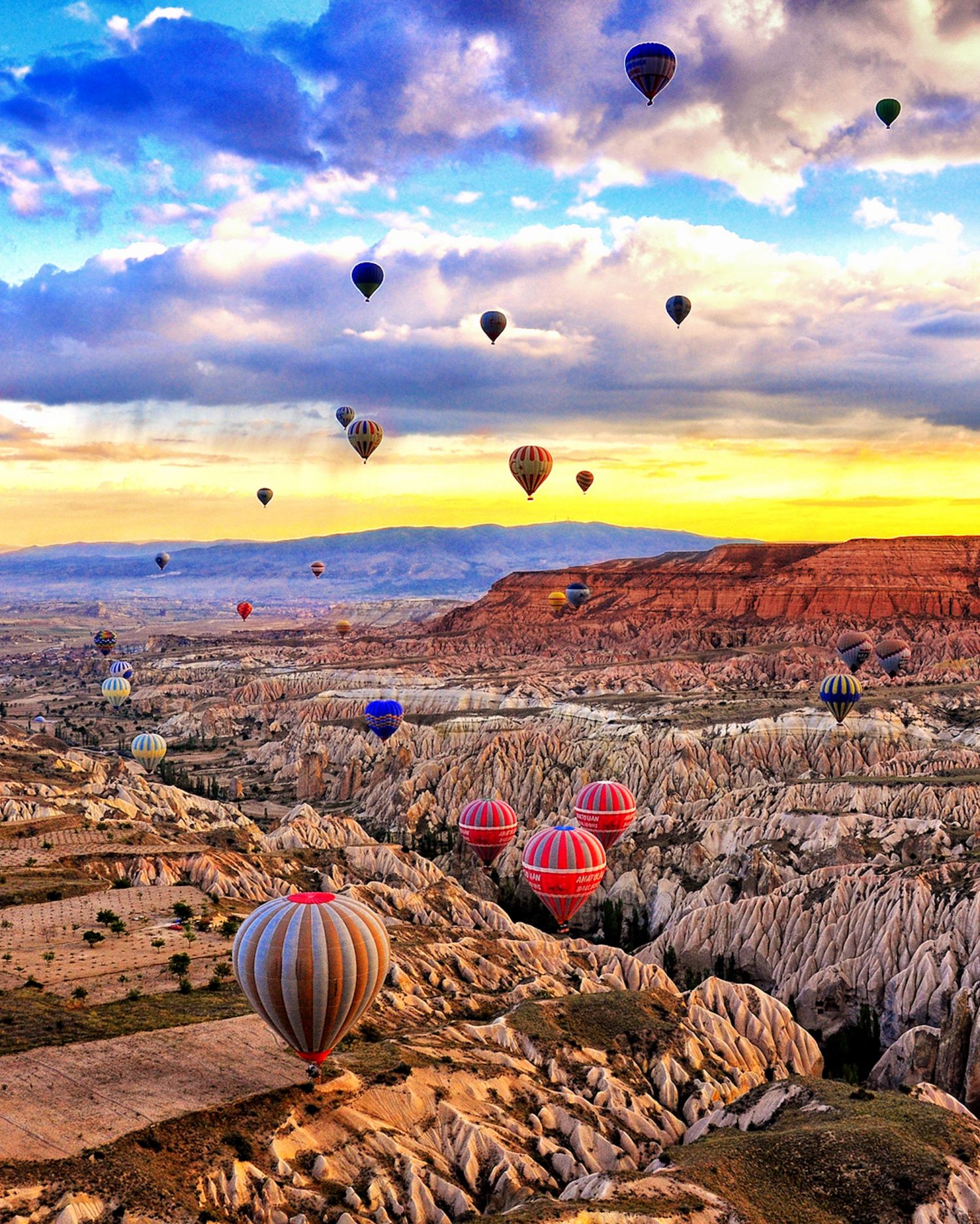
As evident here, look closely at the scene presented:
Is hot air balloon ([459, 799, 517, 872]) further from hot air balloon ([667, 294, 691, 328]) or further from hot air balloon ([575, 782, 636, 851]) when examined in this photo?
hot air balloon ([667, 294, 691, 328])

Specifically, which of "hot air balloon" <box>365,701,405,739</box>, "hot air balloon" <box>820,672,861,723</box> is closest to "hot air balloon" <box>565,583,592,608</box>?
"hot air balloon" <box>365,701,405,739</box>

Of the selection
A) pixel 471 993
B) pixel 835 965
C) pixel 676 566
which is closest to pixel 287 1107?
pixel 471 993

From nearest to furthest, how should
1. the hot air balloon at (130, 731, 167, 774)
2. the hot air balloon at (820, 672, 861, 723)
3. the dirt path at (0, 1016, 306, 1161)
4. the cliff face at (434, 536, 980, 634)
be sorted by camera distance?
the dirt path at (0, 1016, 306, 1161) → the hot air balloon at (820, 672, 861, 723) → the hot air balloon at (130, 731, 167, 774) → the cliff face at (434, 536, 980, 634)

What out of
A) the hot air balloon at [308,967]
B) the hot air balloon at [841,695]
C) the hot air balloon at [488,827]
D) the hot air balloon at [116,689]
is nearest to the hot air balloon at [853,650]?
the hot air balloon at [841,695]

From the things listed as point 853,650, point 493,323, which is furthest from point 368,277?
point 853,650

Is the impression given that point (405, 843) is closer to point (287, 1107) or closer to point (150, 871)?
point (150, 871)

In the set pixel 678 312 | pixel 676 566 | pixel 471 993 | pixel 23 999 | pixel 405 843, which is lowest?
pixel 405 843

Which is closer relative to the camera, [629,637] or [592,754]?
[592,754]

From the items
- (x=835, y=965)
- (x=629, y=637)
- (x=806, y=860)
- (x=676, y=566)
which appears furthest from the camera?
(x=676, y=566)
